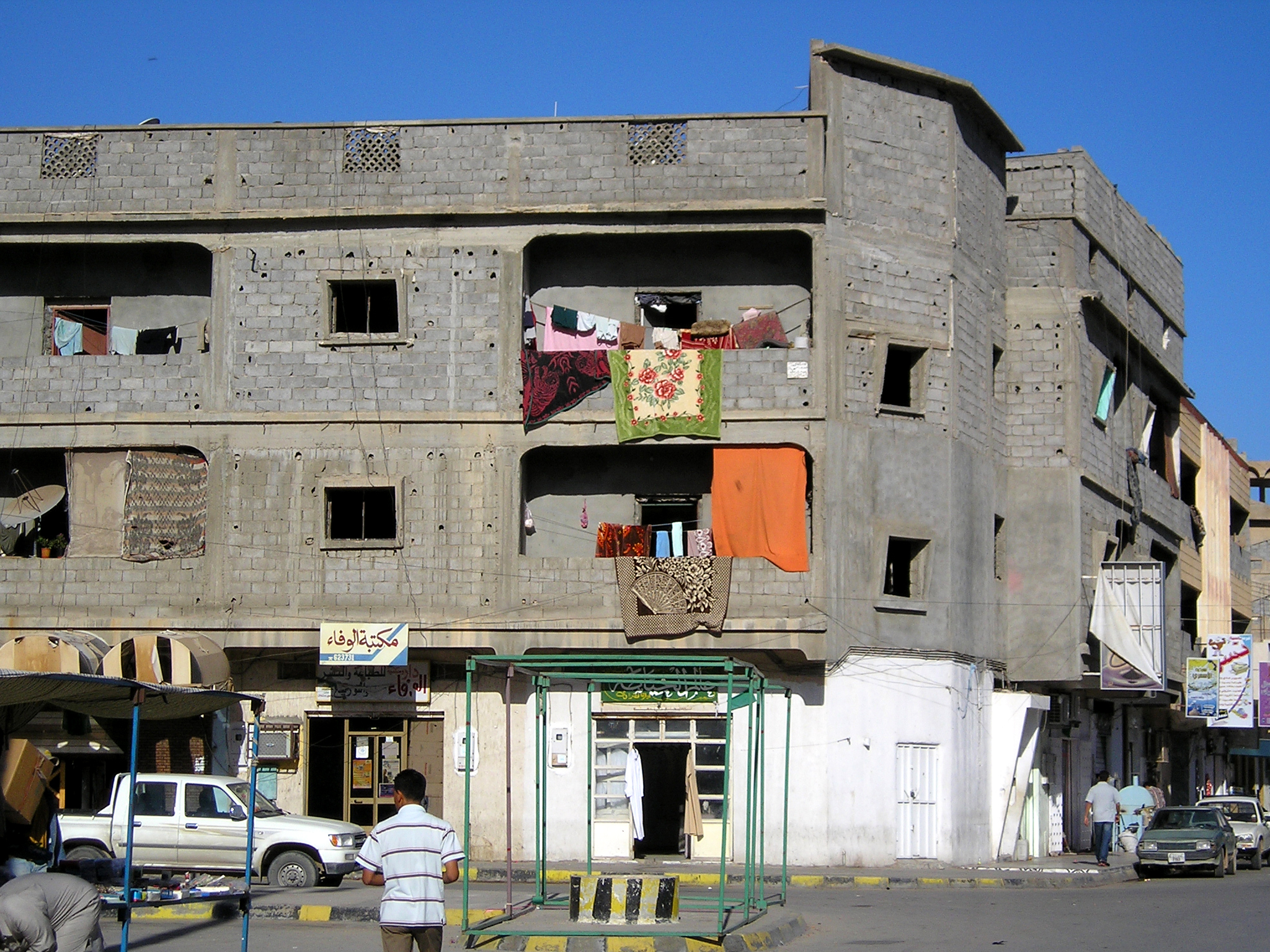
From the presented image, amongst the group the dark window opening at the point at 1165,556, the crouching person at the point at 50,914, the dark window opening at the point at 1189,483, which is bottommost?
the crouching person at the point at 50,914

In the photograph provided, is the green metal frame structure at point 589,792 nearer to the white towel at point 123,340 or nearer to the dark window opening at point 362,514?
the dark window opening at point 362,514

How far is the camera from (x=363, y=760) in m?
27.8

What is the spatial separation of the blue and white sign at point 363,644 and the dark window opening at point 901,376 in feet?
30.5

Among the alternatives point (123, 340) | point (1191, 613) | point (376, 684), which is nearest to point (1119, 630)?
point (376, 684)

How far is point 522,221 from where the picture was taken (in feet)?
90.4

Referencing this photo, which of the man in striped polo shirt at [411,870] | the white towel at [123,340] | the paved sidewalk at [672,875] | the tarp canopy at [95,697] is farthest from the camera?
the white towel at [123,340]

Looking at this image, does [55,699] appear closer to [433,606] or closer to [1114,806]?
[433,606]

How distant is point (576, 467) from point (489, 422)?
2.10m

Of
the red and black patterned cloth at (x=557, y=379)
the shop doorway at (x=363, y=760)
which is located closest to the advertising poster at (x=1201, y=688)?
the red and black patterned cloth at (x=557, y=379)

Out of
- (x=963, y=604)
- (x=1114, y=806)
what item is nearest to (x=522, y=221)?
(x=963, y=604)

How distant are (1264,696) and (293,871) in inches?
1155

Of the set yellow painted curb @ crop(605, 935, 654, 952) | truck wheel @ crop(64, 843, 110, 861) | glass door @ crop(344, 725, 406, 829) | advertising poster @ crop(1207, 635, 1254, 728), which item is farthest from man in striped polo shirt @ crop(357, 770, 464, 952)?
advertising poster @ crop(1207, 635, 1254, 728)

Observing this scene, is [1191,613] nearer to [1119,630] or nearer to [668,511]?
[1119,630]

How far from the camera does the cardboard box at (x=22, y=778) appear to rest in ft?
48.0
